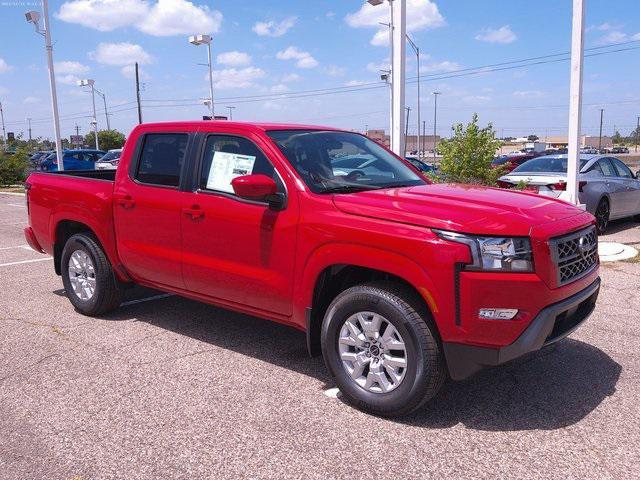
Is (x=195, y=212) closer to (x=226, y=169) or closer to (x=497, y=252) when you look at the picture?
(x=226, y=169)

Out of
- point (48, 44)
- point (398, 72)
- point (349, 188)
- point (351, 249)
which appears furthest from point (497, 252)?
point (48, 44)

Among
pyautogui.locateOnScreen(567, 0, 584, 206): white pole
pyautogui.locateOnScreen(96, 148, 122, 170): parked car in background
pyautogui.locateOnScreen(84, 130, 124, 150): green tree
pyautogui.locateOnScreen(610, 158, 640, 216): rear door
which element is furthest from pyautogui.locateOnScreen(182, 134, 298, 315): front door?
pyautogui.locateOnScreen(84, 130, 124, 150): green tree

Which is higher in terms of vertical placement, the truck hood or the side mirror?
the side mirror

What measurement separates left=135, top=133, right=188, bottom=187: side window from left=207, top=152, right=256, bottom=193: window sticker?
1.21 feet

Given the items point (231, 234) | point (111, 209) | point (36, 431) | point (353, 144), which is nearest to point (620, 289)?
point (353, 144)

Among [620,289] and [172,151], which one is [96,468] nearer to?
[172,151]

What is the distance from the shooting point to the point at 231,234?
4.39 m

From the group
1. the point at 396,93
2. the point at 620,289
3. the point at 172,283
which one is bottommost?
the point at 620,289

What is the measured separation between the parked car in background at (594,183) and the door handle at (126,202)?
706 centimetres

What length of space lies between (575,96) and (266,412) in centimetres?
745

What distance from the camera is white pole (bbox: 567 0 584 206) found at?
29.0 feet

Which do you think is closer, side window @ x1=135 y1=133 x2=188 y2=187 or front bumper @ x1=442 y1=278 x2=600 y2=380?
front bumper @ x1=442 y1=278 x2=600 y2=380

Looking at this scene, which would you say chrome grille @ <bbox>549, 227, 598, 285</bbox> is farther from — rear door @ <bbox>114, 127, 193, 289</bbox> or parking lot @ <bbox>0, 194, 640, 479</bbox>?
rear door @ <bbox>114, 127, 193, 289</bbox>

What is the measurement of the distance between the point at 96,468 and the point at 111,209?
283 centimetres
